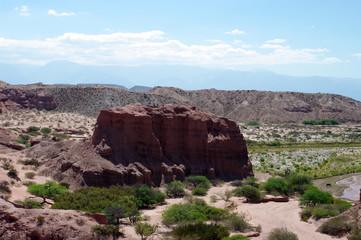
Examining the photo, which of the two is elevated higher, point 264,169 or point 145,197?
point 145,197

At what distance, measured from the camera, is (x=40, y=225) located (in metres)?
17.0

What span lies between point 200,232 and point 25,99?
100.0m

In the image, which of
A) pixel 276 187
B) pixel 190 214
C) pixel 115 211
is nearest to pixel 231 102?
pixel 276 187

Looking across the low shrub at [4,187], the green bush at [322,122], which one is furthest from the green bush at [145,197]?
the green bush at [322,122]

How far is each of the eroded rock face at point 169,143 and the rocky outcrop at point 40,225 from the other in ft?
45.2

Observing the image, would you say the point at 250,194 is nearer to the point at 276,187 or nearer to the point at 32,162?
the point at 276,187

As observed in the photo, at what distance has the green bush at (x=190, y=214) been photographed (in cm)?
2391

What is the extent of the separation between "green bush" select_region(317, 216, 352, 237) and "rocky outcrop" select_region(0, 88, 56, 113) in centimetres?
9608

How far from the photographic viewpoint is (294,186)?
36219mm

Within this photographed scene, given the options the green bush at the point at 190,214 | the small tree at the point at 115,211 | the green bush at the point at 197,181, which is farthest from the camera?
the green bush at the point at 197,181

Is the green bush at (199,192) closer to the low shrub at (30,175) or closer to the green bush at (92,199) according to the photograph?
the green bush at (92,199)

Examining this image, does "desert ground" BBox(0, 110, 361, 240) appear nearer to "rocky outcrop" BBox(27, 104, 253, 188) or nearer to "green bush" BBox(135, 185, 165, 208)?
"green bush" BBox(135, 185, 165, 208)

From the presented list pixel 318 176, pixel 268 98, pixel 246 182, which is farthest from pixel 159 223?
pixel 268 98

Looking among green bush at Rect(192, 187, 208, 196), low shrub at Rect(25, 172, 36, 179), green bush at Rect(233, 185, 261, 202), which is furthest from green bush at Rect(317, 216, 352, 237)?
low shrub at Rect(25, 172, 36, 179)
